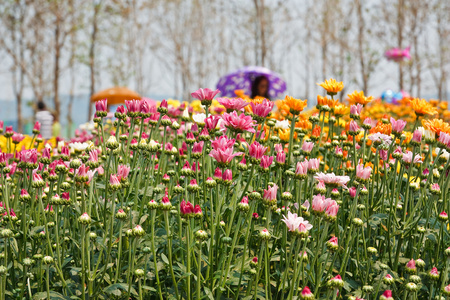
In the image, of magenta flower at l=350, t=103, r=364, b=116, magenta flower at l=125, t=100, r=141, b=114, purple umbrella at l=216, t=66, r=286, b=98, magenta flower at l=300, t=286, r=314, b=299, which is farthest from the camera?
purple umbrella at l=216, t=66, r=286, b=98

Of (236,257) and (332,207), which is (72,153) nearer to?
(236,257)

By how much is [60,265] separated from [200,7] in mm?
21189

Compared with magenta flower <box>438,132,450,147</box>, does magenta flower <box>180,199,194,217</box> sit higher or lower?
lower

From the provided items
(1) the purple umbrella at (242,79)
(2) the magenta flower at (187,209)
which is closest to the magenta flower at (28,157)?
(2) the magenta flower at (187,209)

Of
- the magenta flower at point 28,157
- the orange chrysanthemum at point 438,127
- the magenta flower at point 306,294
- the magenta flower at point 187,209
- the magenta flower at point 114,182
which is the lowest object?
the magenta flower at point 306,294

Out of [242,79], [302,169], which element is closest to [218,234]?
[302,169]

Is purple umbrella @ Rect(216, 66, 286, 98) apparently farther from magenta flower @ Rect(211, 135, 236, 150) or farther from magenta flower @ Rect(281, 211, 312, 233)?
magenta flower @ Rect(281, 211, 312, 233)

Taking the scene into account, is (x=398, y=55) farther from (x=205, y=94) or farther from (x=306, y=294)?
(x=306, y=294)

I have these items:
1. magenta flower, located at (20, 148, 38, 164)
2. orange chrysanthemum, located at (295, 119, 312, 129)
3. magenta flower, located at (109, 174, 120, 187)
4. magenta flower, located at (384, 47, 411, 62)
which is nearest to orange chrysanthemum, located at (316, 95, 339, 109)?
orange chrysanthemum, located at (295, 119, 312, 129)

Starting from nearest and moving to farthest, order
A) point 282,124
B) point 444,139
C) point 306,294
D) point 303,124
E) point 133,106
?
point 306,294 → point 444,139 → point 133,106 → point 282,124 → point 303,124

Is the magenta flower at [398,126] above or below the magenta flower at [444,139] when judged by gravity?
above

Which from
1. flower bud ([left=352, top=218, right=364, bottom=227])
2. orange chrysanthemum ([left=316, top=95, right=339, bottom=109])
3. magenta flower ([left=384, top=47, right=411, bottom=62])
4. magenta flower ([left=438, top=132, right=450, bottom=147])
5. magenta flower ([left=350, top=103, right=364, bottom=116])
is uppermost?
magenta flower ([left=384, top=47, right=411, bottom=62])

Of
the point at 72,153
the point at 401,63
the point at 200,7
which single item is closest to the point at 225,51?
the point at 200,7

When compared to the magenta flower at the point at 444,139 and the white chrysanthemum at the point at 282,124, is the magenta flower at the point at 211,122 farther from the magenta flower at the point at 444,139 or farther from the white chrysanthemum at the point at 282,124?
the magenta flower at the point at 444,139
